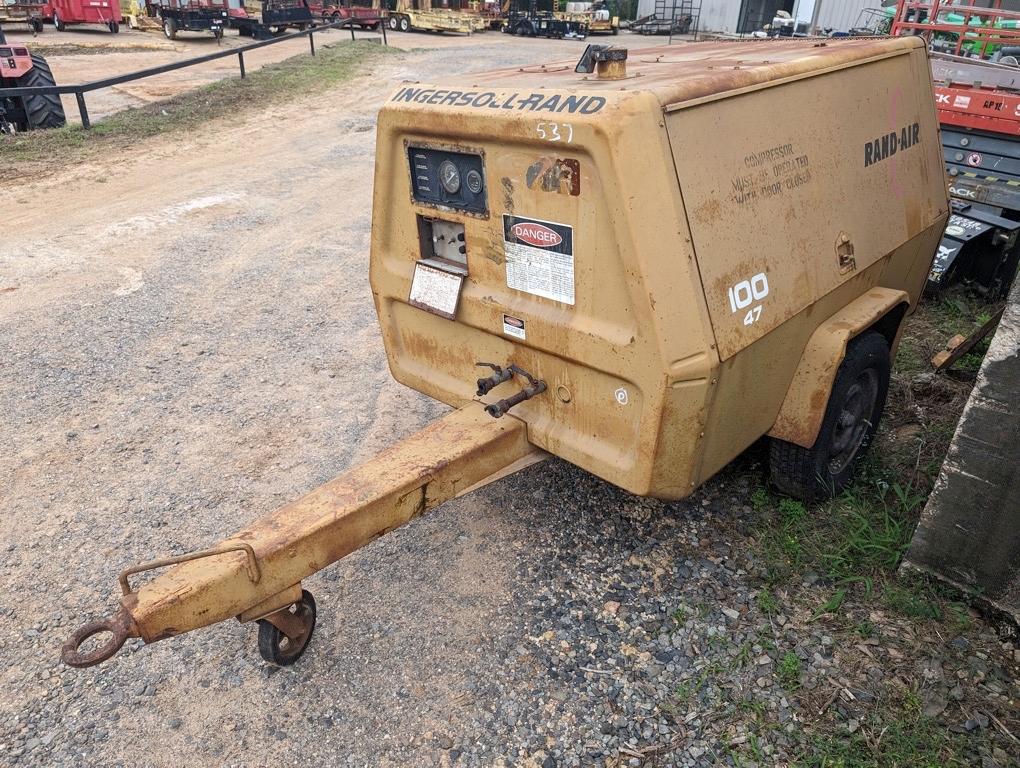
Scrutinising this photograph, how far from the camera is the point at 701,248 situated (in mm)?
2586

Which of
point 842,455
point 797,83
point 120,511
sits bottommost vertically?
point 120,511

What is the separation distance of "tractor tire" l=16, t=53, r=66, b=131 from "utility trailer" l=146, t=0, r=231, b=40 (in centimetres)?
1253

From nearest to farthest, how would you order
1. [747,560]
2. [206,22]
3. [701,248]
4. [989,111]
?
[701,248], [747,560], [989,111], [206,22]

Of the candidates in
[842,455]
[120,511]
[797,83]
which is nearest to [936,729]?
[842,455]

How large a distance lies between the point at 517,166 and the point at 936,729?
2467mm

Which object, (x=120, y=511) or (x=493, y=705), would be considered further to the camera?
(x=120, y=511)

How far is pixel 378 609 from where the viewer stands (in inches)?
127

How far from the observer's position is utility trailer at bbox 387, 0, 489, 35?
28.5m

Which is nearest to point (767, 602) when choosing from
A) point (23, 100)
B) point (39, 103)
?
point (39, 103)

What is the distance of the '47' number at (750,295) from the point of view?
2.70 meters

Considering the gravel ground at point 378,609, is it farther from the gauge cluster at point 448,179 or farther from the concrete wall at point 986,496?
the gauge cluster at point 448,179

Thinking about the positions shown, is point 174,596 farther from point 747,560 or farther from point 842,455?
point 842,455

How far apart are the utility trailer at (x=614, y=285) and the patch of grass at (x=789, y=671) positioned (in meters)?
0.73

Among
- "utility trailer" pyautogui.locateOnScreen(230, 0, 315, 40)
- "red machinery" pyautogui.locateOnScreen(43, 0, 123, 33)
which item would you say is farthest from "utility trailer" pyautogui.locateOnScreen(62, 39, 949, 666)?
"utility trailer" pyautogui.locateOnScreen(230, 0, 315, 40)
